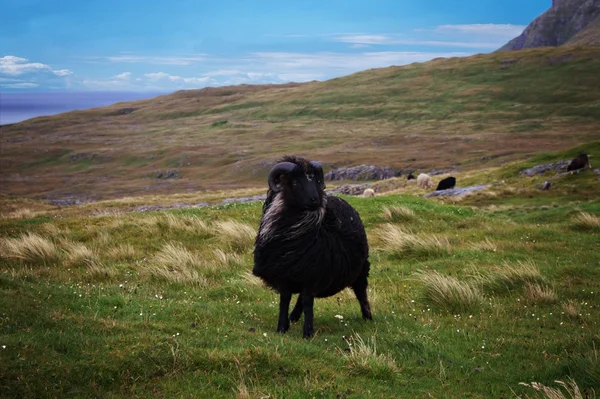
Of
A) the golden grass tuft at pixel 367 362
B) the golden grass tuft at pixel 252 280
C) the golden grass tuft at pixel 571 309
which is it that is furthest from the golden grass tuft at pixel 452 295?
the golden grass tuft at pixel 367 362

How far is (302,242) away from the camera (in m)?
9.16

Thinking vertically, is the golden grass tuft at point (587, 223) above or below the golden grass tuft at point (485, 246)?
below

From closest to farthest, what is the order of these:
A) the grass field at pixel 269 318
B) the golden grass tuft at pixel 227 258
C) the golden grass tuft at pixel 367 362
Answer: the grass field at pixel 269 318
the golden grass tuft at pixel 367 362
the golden grass tuft at pixel 227 258

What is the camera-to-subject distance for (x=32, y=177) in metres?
104

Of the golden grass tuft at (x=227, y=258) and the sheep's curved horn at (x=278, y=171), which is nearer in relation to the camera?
the sheep's curved horn at (x=278, y=171)

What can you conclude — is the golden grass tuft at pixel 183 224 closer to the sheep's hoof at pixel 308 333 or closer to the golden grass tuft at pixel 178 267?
the golden grass tuft at pixel 178 267

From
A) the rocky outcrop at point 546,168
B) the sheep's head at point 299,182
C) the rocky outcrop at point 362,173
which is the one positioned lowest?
the rocky outcrop at point 362,173

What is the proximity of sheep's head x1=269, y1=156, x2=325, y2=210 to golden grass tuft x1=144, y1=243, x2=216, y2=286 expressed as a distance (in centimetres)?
398

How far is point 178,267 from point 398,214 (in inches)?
411

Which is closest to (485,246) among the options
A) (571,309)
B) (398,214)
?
(398,214)

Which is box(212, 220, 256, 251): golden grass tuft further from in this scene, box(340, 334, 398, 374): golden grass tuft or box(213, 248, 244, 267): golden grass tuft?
box(340, 334, 398, 374): golden grass tuft

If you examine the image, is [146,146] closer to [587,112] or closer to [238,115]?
[238,115]

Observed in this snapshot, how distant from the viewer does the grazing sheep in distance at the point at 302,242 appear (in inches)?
360

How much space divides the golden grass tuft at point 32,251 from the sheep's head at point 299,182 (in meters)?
7.82
